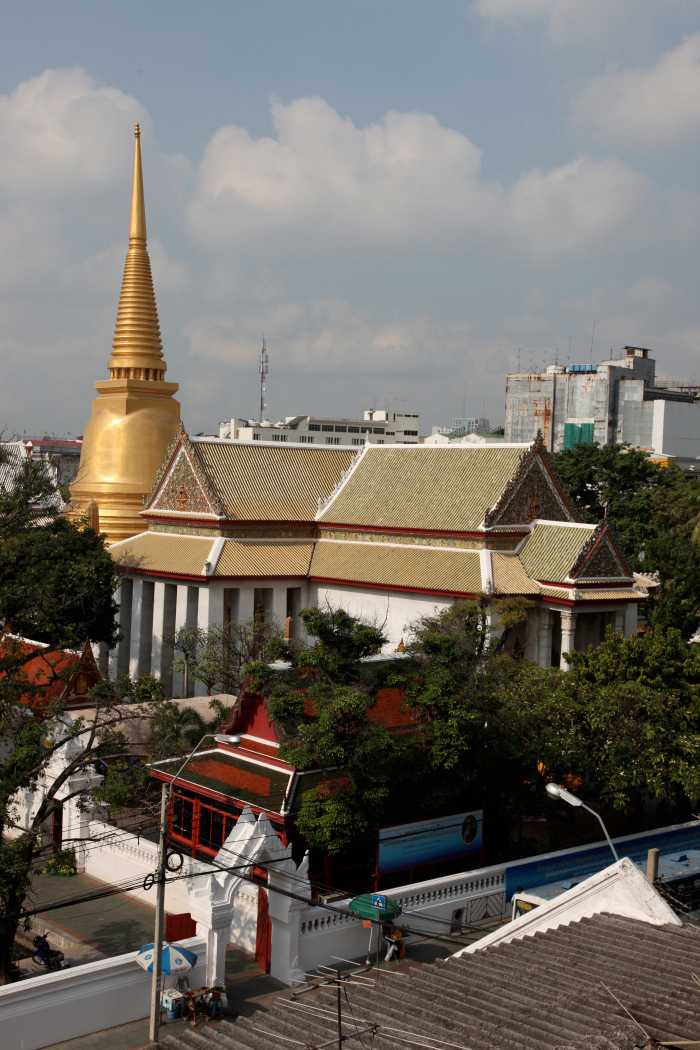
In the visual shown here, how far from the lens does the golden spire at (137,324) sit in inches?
2101

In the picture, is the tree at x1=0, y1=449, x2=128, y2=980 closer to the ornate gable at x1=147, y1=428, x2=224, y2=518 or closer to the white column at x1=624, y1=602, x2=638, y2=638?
the ornate gable at x1=147, y1=428, x2=224, y2=518

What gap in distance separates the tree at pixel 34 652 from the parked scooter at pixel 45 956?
0.59 meters

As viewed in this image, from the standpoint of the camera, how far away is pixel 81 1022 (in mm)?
18516

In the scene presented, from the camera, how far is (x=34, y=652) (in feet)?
98.3

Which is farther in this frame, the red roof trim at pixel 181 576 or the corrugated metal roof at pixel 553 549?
the red roof trim at pixel 181 576

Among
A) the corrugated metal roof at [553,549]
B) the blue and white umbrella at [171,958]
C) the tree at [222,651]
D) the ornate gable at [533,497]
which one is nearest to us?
the blue and white umbrella at [171,958]

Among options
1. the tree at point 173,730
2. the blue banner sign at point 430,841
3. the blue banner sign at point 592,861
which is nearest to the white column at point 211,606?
the tree at point 173,730

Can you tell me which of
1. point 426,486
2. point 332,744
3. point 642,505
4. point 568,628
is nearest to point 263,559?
point 426,486

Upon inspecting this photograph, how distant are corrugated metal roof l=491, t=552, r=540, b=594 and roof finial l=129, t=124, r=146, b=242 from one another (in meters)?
25.6

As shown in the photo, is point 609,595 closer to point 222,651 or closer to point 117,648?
point 222,651

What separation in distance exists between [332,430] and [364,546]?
98.0 m

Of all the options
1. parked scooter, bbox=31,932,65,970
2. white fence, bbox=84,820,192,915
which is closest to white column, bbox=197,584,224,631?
white fence, bbox=84,820,192,915

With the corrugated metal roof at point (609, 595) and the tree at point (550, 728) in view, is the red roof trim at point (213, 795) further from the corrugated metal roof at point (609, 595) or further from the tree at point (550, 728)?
the corrugated metal roof at point (609, 595)

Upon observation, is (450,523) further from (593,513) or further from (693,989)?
(693,989)
